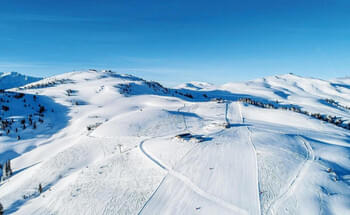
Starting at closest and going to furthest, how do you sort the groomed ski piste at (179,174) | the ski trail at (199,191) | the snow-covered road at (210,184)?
the ski trail at (199,191), the snow-covered road at (210,184), the groomed ski piste at (179,174)

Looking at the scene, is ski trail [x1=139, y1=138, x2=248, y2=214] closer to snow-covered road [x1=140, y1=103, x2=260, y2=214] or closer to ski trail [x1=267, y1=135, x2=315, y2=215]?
snow-covered road [x1=140, y1=103, x2=260, y2=214]

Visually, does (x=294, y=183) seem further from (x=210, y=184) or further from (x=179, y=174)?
(x=179, y=174)

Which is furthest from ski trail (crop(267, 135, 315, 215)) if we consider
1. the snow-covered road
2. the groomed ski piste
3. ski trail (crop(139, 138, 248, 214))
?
ski trail (crop(139, 138, 248, 214))

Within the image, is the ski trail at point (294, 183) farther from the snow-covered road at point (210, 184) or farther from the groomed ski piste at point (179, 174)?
the snow-covered road at point (210, 184)

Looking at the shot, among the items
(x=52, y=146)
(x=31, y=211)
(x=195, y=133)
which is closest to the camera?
(x=31, y=211)

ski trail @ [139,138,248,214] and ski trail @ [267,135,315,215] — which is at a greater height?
ski trail @ [267,135,315,215]

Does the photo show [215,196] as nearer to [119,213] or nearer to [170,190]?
[170,190]

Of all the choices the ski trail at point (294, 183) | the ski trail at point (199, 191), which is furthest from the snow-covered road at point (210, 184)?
the ski trail at point (294, 183)

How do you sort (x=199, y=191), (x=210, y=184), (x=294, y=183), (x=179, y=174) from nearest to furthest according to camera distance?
(x=199, y=191) < (x=210, y=184) < (x=294, y=183) < (x=179, y=174)

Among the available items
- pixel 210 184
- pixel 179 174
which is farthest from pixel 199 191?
pixel 179 174

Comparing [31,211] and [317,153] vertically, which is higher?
[317,153]

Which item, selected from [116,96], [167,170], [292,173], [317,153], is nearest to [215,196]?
[167,170]
